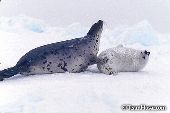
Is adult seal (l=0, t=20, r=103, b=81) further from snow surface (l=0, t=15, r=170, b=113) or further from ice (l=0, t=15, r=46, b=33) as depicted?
ice (l=0, t=15, r=46, b=33)

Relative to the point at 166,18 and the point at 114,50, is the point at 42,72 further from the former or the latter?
the point at 166,18

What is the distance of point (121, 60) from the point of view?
4.85 m

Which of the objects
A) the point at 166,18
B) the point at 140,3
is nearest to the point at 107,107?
the point at 166,18

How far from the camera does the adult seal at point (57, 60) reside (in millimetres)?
4566

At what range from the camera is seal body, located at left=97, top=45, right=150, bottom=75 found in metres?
4.70

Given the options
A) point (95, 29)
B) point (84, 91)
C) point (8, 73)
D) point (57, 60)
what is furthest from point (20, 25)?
point (84, 91)

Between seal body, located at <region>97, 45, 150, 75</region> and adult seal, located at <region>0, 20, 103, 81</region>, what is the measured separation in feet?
0.46

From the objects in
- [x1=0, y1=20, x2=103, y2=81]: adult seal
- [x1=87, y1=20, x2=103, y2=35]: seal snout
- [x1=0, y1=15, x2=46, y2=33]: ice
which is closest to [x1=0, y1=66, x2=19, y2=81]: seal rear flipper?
[x1=0, y1=20, x2=103, y2=81]: adult seal

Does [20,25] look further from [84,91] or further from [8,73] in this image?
[84,91]

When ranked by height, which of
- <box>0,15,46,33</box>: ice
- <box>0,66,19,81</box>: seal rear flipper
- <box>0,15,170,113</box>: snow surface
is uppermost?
<box>0,15,46,33</box>: ice

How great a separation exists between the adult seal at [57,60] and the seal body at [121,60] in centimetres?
14

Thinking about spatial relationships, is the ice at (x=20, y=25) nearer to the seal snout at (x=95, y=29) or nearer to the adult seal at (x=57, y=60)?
the seal snout at (x=95, y=29)

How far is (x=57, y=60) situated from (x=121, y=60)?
0.81 m

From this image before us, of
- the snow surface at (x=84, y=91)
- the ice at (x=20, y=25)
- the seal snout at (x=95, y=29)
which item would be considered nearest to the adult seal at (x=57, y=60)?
the snow surface at (x=84, y=91)
